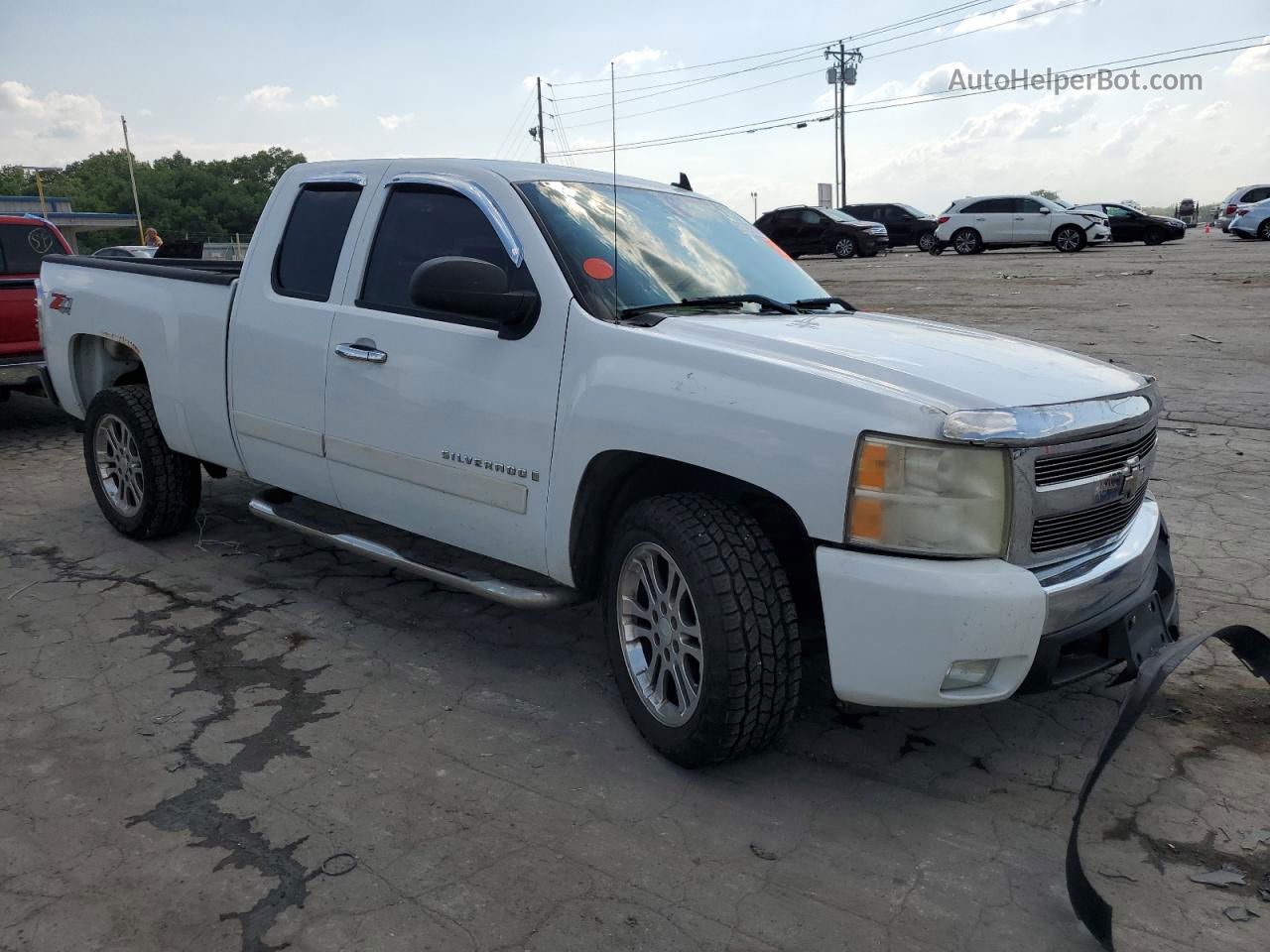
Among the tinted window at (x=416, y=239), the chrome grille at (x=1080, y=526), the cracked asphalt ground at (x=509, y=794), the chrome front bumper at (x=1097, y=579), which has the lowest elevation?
the cracked asphalt ground at (x=509, y=794)

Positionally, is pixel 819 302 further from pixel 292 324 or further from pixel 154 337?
pixel 154 337

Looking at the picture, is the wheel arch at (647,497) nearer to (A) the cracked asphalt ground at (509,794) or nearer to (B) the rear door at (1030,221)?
(A) the cracked asphalt ground at (509,794)

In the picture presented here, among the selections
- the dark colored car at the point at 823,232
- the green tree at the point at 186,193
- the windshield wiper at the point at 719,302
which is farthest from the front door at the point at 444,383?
the green tree at the point at 186,193

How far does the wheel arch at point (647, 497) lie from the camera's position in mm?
3223

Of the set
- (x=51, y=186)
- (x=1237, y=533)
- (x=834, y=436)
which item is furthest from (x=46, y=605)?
(x=51, y=186)

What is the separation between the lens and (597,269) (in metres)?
3.60

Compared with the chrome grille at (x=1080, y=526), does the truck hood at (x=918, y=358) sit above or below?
above

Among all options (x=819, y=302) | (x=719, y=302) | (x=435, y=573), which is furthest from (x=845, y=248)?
(x=435, y=573)

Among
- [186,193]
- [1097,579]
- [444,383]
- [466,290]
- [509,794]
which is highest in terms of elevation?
[186,193]

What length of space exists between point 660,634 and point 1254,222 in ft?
97.1

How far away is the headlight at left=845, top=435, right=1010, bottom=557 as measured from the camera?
271 centimetres

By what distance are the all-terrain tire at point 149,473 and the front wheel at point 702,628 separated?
3.07 m

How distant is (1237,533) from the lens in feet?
17.3

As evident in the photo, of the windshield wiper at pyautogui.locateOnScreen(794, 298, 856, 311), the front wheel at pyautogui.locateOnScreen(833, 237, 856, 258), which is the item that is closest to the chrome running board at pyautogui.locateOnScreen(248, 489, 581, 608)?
the windshield wiper at pyautogui.locateOnScreen(794, 298, 856, 311)
